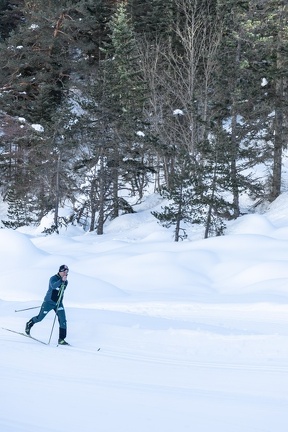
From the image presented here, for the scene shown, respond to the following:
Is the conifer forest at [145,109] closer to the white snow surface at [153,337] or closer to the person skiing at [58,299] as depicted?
the white snow surface at [153,337]

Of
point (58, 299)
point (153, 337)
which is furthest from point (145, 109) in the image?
point (58, 299)

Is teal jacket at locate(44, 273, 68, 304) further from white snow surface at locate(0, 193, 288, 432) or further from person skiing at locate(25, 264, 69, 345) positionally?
white snow surface at locate(0, 193, 288, 432)

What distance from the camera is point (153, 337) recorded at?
10.9m

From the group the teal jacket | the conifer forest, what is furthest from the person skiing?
the conifer forest

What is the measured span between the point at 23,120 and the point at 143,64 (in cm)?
936

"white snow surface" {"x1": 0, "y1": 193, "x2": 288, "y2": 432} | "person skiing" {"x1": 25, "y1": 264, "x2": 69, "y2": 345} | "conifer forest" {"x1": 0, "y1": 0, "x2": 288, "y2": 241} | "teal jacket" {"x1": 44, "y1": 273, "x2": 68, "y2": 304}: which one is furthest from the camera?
"conifer forest" {"x1": 0, "y1": 0, "x2": 288, "y2": 241}

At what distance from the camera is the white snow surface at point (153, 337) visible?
597cm

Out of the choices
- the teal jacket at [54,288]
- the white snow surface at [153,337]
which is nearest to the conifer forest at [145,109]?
the white snow surface at [153,337]

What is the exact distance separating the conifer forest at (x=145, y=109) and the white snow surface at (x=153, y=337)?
12.9 feet

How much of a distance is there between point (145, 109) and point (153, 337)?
26885 mm

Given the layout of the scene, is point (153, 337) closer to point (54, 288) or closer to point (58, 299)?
point (58, 299)

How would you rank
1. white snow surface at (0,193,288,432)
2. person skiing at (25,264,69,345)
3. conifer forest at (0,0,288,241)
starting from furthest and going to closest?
conifer forest at (0,0,288,241), person skiing at (25,264,69,345), white snow surface at (0,193,288,432)

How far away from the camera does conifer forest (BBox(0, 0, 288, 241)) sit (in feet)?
84.7

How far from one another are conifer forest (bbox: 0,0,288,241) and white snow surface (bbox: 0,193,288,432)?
394cm
